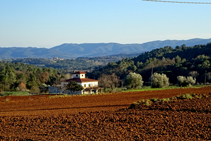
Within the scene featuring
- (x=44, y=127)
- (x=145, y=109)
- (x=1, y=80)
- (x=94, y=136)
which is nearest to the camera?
(x=94, y=136)

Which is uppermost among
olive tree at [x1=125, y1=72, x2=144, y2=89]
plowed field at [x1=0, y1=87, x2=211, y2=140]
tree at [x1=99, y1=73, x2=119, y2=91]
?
plowed field at [x1=0, y1=87, x2=211, y2=140]

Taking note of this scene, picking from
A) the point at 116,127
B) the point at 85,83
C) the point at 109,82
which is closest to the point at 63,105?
the point at 116,127

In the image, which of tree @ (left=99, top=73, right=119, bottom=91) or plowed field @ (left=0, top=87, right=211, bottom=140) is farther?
tree @ (left=99, top=73, right=119, bottom=91)

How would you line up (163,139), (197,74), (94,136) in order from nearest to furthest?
(163,139), (94,136), (197,74)

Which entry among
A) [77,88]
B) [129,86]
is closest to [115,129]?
[77,88]

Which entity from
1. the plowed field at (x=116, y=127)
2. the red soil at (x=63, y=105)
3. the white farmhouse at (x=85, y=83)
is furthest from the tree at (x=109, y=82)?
the plowed field at (x=116, y=127)

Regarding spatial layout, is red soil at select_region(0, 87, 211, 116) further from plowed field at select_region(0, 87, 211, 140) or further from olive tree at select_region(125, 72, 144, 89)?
olive tree at select_region(125, 72, 144, 89)

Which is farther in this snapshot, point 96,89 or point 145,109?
point 96,89

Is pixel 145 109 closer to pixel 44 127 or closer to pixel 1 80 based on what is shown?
pixel 44 127

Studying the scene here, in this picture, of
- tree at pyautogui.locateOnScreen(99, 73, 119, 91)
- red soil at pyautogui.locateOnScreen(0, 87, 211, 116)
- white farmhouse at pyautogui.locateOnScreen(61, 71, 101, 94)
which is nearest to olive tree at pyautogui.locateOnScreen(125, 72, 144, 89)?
tree at pyautogui.locateOnScreen(99, 73, 119, 91)

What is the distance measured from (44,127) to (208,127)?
7070mm

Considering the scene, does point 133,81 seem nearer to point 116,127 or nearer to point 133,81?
point 133,81

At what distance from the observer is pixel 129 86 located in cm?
6159

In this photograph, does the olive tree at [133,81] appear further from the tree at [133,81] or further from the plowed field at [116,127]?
the plowed field at [116,127]
